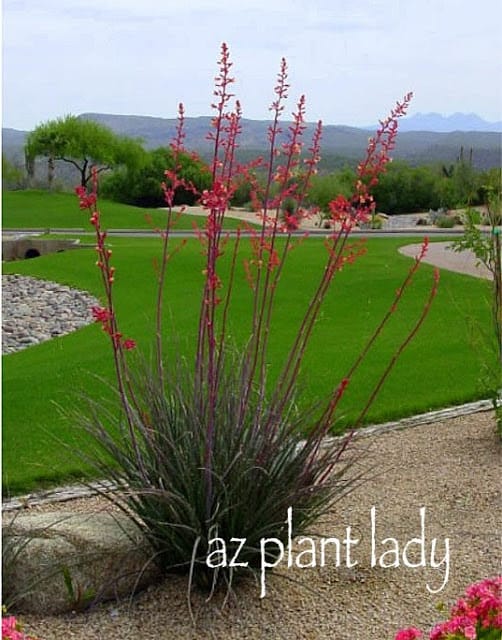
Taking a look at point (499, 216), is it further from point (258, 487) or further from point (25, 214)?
point (25, 214)

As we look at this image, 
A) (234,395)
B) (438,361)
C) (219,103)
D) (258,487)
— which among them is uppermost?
(219,103)

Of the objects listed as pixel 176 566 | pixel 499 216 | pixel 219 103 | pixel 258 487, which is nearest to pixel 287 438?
pixel 258 487

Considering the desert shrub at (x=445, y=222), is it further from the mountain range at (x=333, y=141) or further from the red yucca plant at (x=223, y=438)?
the red yucca plant at (x=223, y=438)

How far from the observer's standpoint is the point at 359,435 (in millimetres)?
7398

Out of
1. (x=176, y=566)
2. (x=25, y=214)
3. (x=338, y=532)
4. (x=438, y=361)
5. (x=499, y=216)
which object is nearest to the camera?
(x=176, y=566)

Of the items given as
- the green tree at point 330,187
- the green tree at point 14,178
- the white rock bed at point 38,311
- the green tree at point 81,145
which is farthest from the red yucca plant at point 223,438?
the green tree at point 14,178

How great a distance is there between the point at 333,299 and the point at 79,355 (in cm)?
461

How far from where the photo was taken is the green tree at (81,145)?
5256 centimetres

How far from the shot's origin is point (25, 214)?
1655 inches

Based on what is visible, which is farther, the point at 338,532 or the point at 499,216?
the point at 499,216

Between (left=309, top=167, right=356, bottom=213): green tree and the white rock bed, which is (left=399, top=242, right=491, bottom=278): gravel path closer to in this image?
the white rock bed

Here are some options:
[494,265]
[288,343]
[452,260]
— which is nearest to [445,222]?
[452,260]

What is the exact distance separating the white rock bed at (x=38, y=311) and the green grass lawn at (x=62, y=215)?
1313cm

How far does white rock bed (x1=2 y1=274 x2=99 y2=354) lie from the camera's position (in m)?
14.8
